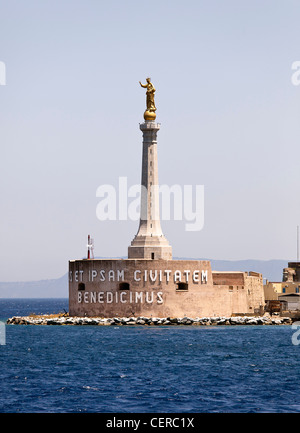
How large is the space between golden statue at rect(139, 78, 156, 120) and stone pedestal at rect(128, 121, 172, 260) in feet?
2.31

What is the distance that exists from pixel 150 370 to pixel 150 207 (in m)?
24.3

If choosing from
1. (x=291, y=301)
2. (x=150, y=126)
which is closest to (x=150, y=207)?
(x=150, y=126)

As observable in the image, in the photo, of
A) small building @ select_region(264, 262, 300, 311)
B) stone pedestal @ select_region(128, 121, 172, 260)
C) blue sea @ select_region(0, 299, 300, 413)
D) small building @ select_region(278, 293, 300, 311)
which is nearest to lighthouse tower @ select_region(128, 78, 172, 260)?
stone pedestal @ select_region(128, 121, 172, 260)

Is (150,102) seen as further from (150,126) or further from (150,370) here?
(150,370)

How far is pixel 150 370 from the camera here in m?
40.1

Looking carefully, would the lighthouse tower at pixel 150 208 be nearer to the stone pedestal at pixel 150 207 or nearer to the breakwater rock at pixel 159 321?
the stone pedestal at pixel 150 207

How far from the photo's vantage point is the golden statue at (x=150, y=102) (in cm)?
6412

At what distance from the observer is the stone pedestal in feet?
207

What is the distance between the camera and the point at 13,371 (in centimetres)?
4038

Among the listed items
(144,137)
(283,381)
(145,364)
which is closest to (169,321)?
(144,137)

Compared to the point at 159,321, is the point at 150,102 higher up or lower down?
higher up

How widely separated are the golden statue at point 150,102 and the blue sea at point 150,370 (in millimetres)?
14812

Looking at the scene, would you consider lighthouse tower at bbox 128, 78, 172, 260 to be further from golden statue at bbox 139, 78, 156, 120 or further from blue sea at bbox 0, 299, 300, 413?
blue sea at bbox 0, 299, 300, 413
